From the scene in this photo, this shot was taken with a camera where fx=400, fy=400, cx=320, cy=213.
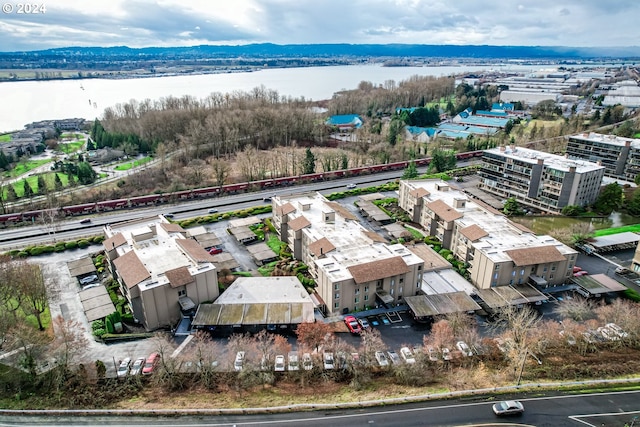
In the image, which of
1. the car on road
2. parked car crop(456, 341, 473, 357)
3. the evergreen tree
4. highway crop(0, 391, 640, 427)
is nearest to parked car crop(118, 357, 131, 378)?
highway crop(0, 391, 640, 427)

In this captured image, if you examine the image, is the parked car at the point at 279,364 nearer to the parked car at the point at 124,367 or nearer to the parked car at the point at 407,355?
the parked car at the point at 407,355

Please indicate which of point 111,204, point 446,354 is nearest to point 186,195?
point 111,204

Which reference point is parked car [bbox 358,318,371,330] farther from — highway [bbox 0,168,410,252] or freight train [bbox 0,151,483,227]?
freight train [bbox 0,151,483,227]

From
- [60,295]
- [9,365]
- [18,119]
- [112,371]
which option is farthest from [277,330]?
[18,119]

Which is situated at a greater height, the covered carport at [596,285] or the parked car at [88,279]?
the covered carport at [596,285]

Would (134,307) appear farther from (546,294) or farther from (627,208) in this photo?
(627,208)

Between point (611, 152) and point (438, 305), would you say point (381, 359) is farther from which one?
point (611, 152)

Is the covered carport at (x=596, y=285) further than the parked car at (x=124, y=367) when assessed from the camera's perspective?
Yes

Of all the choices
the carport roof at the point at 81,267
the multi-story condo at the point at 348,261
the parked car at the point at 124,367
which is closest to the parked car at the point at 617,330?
the multi-story condo at the point at 348,261
